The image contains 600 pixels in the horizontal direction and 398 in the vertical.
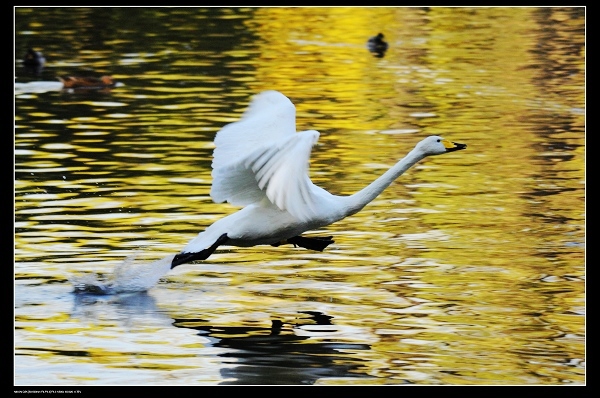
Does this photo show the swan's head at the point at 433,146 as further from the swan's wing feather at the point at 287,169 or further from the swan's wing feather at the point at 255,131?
the swan's wing feather at the point at 287,169

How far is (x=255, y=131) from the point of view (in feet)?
33.2

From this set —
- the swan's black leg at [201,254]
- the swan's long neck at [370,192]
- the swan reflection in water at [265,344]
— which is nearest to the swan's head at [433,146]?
the swan's long neck at [370,192]

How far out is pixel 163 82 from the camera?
889 inches

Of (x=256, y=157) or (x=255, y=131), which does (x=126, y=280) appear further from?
(x=256, y=157)

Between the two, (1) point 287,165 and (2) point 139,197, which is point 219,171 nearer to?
(1) point 287,165

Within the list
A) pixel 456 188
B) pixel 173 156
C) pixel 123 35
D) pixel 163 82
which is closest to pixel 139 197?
pixel 173 156

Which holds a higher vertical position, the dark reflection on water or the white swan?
the white swan

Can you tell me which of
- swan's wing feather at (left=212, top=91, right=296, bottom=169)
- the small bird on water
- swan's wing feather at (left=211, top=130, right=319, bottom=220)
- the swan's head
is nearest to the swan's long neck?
the swan's head

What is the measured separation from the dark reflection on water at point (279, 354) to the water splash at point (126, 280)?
3.30 ft

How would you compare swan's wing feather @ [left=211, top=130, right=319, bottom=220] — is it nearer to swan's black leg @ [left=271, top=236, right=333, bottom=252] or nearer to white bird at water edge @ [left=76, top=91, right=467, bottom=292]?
white bird at water edge @ [left=76, top=91, right=467, bottom=292]

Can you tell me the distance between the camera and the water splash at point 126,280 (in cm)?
1078

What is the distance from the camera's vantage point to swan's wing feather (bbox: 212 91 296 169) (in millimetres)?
9992

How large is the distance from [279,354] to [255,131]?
1.92m

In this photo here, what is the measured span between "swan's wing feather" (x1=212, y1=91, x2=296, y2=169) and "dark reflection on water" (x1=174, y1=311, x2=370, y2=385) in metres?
1.32
